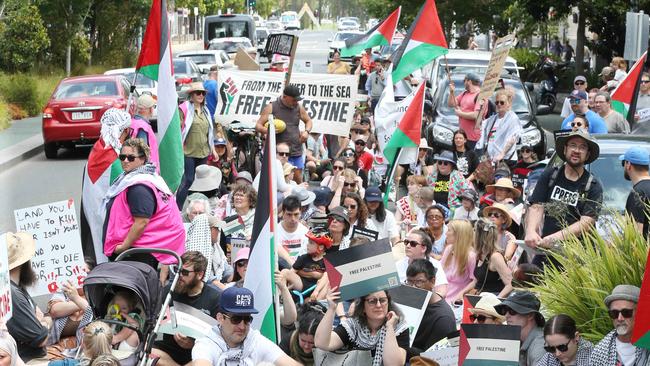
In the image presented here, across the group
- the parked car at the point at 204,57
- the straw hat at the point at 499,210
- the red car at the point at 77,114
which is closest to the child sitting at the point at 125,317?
the straw hat at the point at 499,210

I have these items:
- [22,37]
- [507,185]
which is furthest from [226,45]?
[507,185]

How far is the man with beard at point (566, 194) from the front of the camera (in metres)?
9.24

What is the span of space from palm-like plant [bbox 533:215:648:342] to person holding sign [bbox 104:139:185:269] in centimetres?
276

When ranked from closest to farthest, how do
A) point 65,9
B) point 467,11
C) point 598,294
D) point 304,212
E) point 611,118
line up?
point 598,294
point 304,212
point 611,118
point 65,9
point 467,11

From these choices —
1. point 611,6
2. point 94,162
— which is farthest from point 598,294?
point 611,6

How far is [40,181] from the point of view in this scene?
2058cm

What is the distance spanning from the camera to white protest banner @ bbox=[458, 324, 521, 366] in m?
6.66

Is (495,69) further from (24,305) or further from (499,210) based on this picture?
(24,305)

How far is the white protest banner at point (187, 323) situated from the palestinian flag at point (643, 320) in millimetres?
2498

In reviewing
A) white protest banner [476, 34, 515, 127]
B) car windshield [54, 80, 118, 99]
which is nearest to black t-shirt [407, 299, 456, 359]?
white protest banner [476, 34, 515, 127]

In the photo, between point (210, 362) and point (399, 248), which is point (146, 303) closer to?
point (210, 362)

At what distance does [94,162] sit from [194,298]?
214cm

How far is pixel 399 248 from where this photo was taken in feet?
35.6

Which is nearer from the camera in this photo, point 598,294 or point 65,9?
point 598,294
